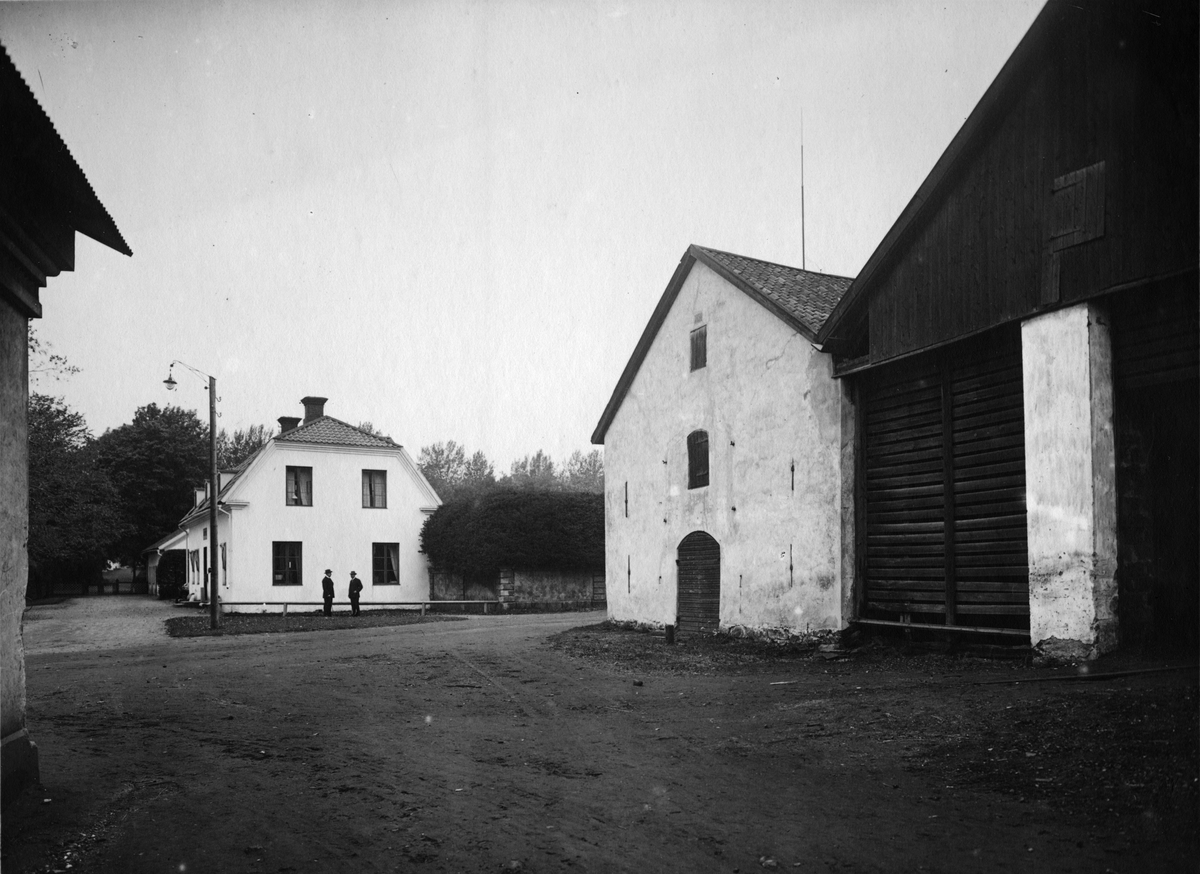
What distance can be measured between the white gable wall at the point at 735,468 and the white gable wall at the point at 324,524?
1543 cm

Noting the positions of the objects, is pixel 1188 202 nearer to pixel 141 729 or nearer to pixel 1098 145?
pixel 1098 145

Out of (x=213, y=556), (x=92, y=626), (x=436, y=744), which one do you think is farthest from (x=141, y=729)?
(x=92, y=626)

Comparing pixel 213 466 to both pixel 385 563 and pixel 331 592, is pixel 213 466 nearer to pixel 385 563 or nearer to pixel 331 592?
pixel 331 592

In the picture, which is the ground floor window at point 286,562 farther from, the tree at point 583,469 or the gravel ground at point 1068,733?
the tree at point 583,469

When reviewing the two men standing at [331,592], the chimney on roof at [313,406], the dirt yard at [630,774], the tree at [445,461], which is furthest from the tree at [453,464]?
the dirt yard at [630,774]

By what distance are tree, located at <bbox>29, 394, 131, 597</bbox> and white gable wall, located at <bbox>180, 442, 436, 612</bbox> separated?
5.24 metres

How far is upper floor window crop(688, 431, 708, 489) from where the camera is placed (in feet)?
60.9

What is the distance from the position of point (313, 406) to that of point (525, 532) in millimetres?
12172

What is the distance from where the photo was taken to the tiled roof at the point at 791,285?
52.9 feet

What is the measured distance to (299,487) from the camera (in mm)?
34781

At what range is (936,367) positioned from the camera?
12945 millimetres

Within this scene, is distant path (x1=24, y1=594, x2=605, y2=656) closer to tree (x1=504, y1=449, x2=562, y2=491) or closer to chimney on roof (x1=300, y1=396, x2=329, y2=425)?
chimney on roof (x1=300, y1=396, x2=329, y2=425)

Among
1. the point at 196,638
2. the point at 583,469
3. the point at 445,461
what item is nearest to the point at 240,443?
the point at 445,461

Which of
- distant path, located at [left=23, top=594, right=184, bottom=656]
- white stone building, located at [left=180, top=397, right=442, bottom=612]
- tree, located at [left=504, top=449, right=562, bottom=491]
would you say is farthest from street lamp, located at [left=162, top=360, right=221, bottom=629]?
tree, located at [left=504, top=449, right=562, bottom=491]
